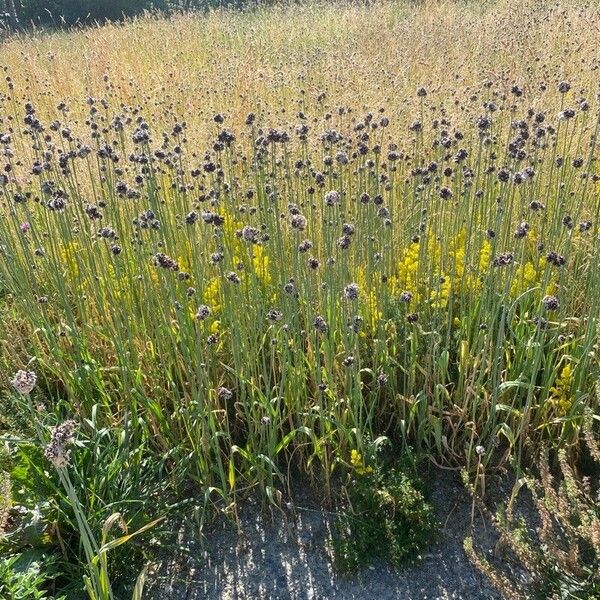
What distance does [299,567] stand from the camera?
247 cm

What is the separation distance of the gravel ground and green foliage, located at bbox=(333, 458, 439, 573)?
7cm

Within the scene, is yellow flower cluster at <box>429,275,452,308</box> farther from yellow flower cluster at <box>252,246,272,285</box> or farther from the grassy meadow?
yellow flower cluster at <box>252,246,272,285</box>

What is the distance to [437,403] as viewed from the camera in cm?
275

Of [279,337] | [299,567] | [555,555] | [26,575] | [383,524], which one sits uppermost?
[279,337]

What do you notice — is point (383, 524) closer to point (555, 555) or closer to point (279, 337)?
point (555, 555)

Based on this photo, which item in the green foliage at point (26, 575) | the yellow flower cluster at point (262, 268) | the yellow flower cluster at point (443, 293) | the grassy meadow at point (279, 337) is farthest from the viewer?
the yellow flower cluster at point (262, 268)

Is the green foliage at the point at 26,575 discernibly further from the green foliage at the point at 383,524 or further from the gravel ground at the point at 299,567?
the green foliage at the point at 383,524

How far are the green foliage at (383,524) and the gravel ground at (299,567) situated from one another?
7 cm

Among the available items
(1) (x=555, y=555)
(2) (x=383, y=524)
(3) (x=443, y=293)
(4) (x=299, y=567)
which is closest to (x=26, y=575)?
(4) (x=299, y=567)

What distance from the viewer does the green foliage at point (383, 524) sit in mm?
2404

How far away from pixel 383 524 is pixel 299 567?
41 cm

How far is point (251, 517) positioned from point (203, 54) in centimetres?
978

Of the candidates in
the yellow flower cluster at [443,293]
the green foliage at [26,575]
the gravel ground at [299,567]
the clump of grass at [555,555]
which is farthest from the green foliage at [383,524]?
the green foliage at [26,575]

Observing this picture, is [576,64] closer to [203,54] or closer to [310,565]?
[203,54]
